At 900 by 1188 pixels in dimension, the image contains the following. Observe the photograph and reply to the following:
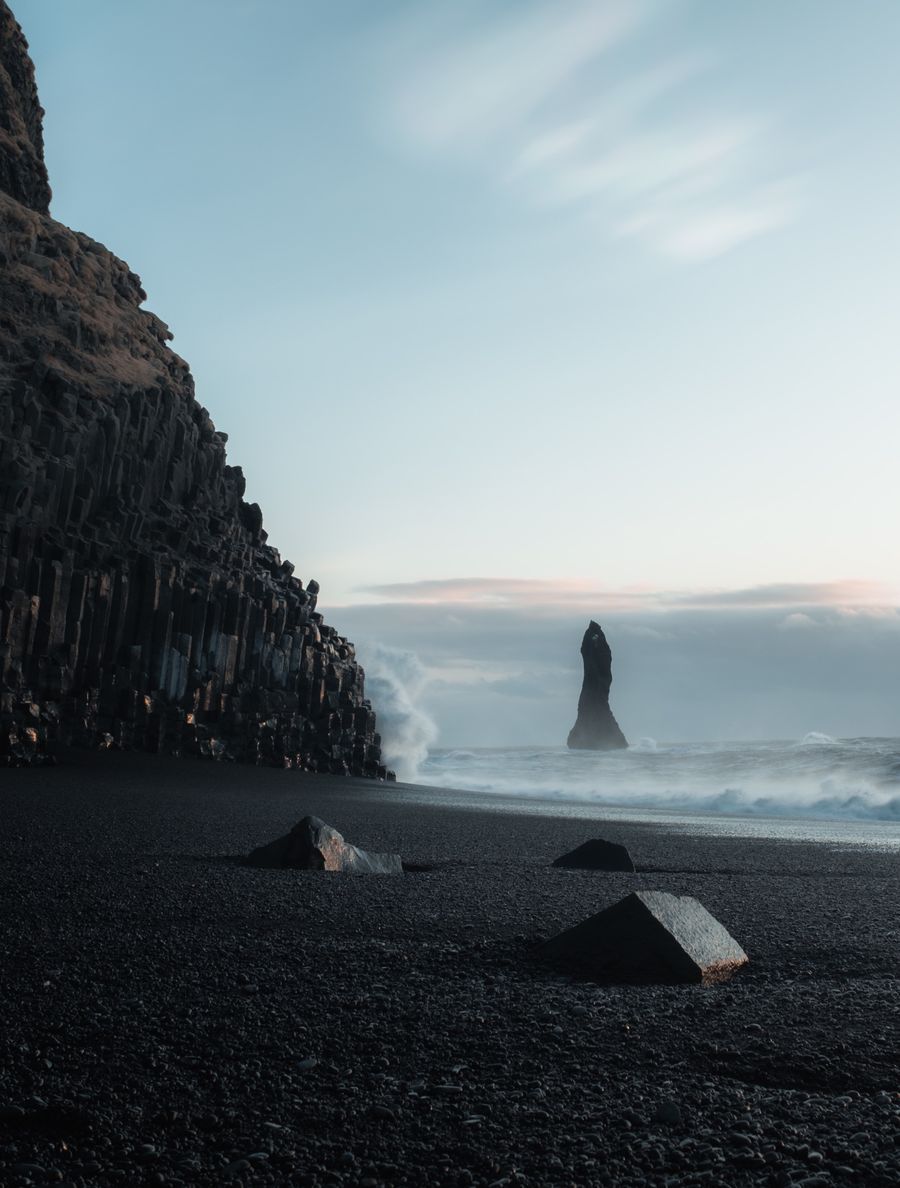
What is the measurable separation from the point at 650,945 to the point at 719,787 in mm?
34841

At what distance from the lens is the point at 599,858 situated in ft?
42.8

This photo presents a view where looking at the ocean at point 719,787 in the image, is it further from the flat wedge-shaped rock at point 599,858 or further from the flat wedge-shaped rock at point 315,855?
the flat wedge-shaped rock at point 315,855

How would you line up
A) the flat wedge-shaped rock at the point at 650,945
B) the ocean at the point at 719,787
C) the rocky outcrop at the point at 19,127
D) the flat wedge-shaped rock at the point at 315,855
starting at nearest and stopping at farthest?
the flat wedge-shaped rock at the point at 650,945 → the flat wedge-shaped rock at the point at 315,855 → the ocean at the point at 719,787 → the rocky outcrop at the point at 19,127

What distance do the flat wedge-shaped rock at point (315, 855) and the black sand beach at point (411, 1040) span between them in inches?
21.0

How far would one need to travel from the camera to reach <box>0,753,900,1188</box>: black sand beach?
4.04m

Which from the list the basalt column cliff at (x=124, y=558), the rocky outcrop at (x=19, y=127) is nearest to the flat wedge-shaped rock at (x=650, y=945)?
the basalt column cliff at (x=124, y=558)

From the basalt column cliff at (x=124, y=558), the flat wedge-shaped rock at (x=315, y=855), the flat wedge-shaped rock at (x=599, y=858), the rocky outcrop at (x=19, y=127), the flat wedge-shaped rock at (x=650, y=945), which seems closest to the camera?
the flat wedge-shaped rock at (x=650, y=945)

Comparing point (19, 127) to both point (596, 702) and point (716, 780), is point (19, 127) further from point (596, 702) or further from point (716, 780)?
point (596, 702)

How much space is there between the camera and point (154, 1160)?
395cm

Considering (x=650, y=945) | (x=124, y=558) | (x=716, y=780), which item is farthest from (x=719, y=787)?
(x=650, y=945)

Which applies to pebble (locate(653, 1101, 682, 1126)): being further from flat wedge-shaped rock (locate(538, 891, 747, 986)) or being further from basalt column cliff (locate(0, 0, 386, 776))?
basalt column cliff (locate(0, 0, 386, 776))

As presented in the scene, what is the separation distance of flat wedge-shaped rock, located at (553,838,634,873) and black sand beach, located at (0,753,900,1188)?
1.79 meters

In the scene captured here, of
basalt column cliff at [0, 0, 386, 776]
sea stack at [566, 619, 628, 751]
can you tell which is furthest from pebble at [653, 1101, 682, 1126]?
sea stack at [566, 619, 628, 751]

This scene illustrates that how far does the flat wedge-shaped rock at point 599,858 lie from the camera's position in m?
12.9
